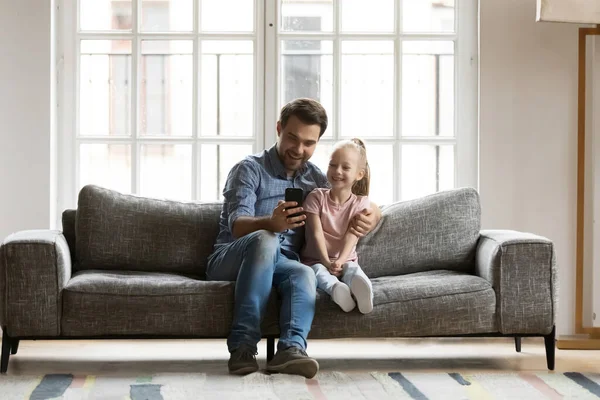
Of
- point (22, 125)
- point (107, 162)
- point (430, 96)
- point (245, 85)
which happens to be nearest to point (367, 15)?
point (430, 96)

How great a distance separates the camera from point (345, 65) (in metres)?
4.42

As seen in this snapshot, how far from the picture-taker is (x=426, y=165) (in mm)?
4438

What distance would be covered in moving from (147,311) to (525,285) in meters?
1.39

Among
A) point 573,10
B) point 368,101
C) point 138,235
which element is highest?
point 573,10

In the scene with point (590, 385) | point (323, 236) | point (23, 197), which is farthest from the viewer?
point (23, 197)

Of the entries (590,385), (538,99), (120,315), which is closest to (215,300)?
(120,315)

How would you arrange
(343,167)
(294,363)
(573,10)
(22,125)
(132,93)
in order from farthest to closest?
(132,93), (22,125), (573,10), (343,167), (294,363)

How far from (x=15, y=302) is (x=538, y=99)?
8.34 feet

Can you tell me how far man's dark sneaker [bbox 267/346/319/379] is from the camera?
9.74ft

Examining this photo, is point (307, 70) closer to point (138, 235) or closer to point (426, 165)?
point (426, 165)

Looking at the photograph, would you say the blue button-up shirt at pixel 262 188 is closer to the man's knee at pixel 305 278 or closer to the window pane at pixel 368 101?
the man's knee at pixel 305 278

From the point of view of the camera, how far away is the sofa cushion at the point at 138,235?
3643mm

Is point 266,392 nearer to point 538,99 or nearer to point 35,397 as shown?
point 35,397

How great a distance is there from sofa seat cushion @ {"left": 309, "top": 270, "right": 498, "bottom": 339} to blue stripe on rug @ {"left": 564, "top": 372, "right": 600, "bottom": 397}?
0.32 meters
